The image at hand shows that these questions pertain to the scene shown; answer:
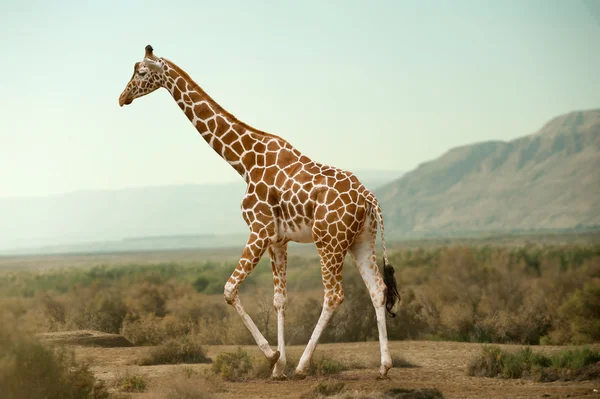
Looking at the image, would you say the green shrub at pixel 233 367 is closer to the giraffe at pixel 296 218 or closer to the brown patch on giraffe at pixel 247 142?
the giraffe at pixel 296 218

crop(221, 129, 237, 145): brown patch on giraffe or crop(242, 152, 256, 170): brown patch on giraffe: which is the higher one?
crop(221, 129, 237, 145): brown patch on giraffe

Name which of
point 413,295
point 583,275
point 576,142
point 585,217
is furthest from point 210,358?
point 576,142

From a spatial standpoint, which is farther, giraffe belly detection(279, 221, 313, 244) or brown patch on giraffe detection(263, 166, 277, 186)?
brown patch on giraffe detection(263, 166, 277, 186)

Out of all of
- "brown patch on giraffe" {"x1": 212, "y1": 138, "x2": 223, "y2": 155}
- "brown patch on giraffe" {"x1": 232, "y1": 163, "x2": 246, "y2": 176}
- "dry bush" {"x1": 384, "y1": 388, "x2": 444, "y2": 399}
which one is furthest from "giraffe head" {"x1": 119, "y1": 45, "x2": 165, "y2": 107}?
"dry bush" {"x1": 384, "y1": 388, "x2": 444, "y2": 399}

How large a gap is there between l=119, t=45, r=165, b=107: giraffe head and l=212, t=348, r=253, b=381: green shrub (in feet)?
14.0

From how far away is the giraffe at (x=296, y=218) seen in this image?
503 inches

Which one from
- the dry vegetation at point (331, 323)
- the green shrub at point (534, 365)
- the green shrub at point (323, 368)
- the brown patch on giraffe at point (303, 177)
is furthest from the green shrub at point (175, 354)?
the green shrub at point (534, 365)

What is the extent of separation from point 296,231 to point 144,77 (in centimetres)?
348

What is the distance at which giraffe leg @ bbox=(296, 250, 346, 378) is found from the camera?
1276 cm

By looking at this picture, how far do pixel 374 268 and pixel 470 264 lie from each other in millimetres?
18507

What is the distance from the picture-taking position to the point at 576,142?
150m

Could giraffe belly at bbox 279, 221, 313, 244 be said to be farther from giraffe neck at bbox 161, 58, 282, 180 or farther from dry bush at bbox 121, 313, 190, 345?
dry bush at bbox 121, 313, 190, 345

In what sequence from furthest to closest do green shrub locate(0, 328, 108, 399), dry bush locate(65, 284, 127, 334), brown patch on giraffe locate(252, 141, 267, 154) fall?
dry bush locate(65, 284, 127, 334), brown patch on giraffe locate(252, 141, 267, 154), green shrub locate(0, 328, 108, 399)

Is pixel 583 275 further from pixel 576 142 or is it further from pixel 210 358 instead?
pixel 576 142
